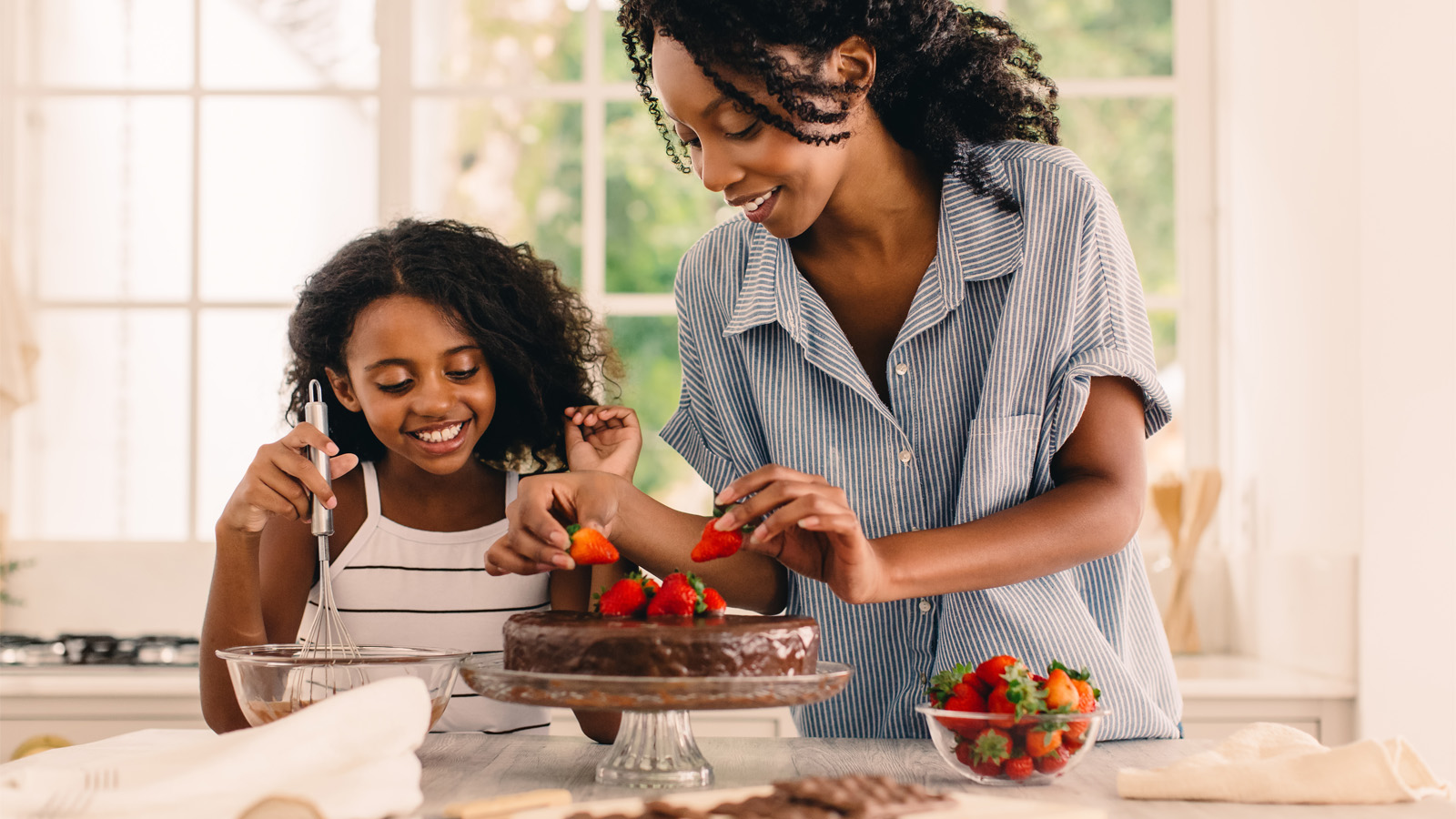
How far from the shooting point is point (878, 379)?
54.9 inches

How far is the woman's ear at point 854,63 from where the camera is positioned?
1.26 meters

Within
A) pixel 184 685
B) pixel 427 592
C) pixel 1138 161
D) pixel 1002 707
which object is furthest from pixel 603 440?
pixel 1138 161

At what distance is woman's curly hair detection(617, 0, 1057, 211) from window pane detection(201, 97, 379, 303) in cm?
181

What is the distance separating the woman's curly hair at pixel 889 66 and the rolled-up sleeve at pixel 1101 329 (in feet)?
0.35

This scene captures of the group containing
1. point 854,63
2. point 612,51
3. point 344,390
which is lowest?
point 344,390

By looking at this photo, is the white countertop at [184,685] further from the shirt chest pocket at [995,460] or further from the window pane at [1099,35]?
the window pane at [1099,35]

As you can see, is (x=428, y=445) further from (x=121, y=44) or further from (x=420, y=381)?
(x=121, y=44)

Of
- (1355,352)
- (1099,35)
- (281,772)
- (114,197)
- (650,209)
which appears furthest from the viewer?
(650,209)

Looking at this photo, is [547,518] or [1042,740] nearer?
[1042,740]

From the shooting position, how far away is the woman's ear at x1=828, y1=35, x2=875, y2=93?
126cm

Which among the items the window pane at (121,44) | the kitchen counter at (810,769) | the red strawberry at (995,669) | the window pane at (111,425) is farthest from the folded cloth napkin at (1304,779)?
the window pane at (121,44)

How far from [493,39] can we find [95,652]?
1822 millimetres

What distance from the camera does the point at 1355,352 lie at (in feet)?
7.55

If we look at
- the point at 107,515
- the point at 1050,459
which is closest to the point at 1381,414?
the point at 1050,459
